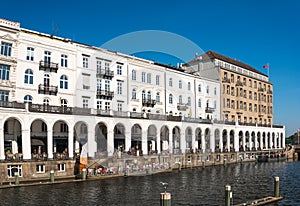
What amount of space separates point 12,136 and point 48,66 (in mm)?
11971

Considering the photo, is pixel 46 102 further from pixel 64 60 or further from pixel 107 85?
pixel 107 85

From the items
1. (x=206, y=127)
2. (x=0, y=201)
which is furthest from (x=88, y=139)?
(x=206, y=127)

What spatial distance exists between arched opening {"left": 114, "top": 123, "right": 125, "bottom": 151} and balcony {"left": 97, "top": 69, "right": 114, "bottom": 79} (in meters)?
8.76

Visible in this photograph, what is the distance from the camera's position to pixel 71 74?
60938mm

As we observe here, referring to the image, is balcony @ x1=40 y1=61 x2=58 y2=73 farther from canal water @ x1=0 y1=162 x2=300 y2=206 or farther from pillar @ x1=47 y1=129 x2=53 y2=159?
canal water @ x1=0 y1=162 x2=300 y2=206

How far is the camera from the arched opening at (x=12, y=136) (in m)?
52.2

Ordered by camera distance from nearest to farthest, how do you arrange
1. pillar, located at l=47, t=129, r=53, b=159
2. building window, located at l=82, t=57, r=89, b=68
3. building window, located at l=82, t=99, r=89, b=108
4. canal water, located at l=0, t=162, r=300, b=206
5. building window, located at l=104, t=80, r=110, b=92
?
canal water, located at l=0, t=162, r=300, b=206, pillar, located at l=47, t=129, r=53, b=159, building window, located at l=82, t=99, r=89, b=108, building window, located at l=82, t=57, r=89, b=68, building window, located at l=104, t=80, r=110, b=92

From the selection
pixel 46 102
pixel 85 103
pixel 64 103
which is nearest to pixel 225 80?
pixel 85 103

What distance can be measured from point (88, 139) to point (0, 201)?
22.3 meters

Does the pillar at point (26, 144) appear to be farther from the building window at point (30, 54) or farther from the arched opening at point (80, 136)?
the building window at point (30, 54)

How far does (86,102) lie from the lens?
62.4 metres

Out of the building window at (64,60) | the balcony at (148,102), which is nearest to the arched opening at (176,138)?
the balcony at (148,102)

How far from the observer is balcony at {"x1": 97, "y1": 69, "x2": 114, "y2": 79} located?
6431 cm

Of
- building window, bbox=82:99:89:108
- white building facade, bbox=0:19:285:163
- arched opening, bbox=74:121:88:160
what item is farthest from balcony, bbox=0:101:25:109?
building window, bbox=82:99:89:108
